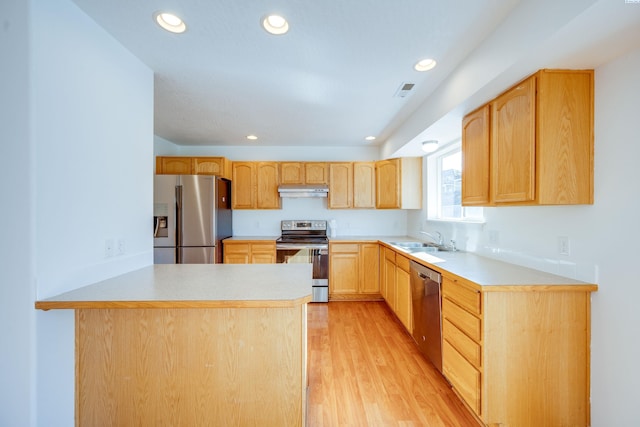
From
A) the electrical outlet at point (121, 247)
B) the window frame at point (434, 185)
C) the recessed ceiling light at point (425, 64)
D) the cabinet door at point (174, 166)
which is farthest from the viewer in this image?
the cabinet door at point (174, 166)

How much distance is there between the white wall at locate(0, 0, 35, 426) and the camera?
1.13m

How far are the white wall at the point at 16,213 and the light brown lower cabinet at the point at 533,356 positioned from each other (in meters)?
2.28

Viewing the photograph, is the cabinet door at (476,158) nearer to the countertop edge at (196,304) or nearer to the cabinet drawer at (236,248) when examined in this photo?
the countertop edge at (196,304)

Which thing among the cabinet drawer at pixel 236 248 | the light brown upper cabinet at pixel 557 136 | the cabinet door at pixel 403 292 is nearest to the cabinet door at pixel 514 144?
the light brown upper cabinet at pixel 557 136

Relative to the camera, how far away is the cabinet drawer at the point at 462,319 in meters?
1.55

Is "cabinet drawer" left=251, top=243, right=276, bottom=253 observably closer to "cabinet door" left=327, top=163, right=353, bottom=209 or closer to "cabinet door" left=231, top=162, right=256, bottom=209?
"cabinet door" left=231, top=162, right=256, bottom=209

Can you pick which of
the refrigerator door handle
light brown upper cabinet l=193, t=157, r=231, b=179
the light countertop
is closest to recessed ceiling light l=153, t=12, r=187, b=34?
the light countertop

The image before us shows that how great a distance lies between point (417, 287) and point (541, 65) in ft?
6.02

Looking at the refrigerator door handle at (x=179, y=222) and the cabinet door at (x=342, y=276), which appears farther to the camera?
the cabinet door at (x=342, y=276)

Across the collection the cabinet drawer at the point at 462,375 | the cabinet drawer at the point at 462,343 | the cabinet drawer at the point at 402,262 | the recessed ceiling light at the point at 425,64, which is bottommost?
the cabinet drawer at the point at 462,375

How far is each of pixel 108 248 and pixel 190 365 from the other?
85 cm

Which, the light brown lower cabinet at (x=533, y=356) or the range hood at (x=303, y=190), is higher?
the range hood at (x=303, y=190)

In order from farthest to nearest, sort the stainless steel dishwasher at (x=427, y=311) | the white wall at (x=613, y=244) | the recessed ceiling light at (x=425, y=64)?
the stainless steel dishwasher at (x=427, y=311) → the recessed ceiling light at (x=425, y=64) → the white wall at (x=613, y=244)

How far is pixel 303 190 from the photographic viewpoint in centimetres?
393
